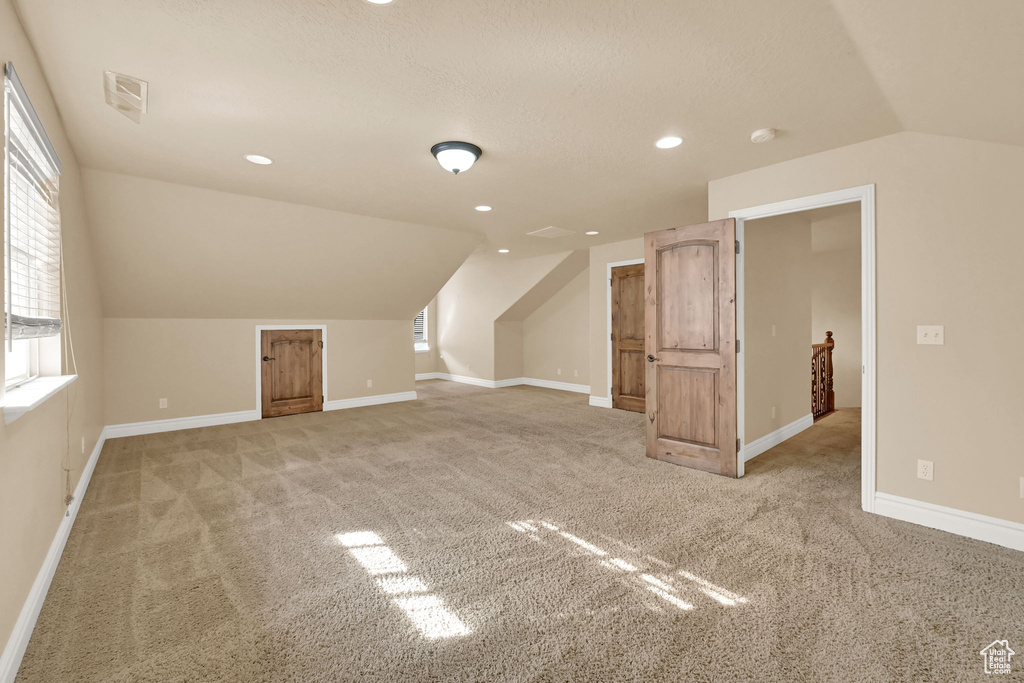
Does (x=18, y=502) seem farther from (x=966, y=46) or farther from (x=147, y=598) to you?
(x=966, y=46)

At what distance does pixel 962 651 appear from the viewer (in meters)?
1.71

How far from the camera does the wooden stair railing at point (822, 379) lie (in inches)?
230

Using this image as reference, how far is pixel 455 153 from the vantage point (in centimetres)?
302

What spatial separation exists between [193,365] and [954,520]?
23.2 feet

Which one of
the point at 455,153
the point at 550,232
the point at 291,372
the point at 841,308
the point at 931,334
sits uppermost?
the point at 550,232

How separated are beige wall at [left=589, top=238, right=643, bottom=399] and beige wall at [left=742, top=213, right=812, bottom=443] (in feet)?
8.09

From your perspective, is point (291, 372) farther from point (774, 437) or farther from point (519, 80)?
point (774, 437)

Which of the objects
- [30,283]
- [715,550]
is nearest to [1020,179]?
[715,550]

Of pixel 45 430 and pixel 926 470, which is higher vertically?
pixel 45 430

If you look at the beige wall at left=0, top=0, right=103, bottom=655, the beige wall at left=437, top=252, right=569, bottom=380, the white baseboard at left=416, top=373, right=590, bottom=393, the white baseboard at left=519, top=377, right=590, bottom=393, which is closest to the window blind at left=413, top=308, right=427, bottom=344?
the beige wall at left=437, top=252, right=569, bottom=380

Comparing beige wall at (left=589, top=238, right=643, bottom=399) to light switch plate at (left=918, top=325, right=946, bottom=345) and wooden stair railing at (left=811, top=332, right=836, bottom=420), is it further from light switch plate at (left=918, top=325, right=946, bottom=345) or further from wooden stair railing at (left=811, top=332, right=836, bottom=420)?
light switch plate at (left=918, top=325, right=946, bottom=345)

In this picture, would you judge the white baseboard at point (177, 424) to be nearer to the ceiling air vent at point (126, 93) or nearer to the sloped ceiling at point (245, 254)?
the sloped ceiling at point (245, 254)

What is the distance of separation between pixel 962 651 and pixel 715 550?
96 cm

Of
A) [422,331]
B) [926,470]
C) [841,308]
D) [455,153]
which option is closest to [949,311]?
[926,470]
